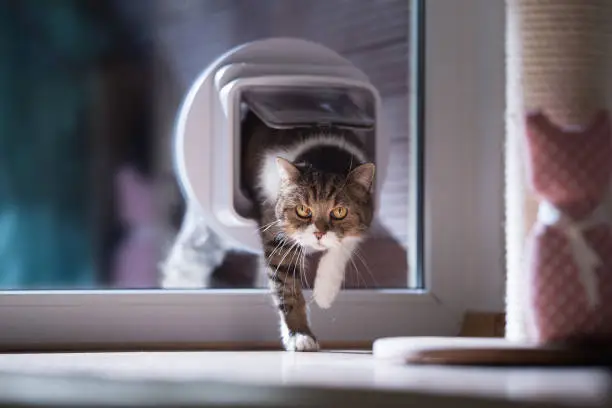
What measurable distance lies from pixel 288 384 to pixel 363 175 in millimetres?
596

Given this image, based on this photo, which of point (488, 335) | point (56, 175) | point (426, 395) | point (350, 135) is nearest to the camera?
point (426, 395)

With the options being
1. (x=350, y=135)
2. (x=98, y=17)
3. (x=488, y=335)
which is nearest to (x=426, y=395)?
(x=488, y=335)

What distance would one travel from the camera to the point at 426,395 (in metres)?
0.88

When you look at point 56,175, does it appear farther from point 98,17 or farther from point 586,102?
point 586,102

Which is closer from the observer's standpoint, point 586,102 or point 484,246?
point 586,102

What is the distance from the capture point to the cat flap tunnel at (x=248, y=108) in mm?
1503

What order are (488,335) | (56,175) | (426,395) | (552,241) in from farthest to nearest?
(56,175) < (488,335) < (552,241) < (426,395)

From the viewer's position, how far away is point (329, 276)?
1457 millimetres

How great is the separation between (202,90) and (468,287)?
0.53 meters

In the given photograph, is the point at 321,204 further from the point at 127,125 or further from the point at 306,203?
the point at 127,125

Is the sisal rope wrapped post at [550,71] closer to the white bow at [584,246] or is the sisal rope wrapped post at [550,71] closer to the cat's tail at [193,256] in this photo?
the white bow at [584,246]

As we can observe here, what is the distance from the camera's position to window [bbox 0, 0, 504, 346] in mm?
1436

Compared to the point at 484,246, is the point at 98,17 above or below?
above

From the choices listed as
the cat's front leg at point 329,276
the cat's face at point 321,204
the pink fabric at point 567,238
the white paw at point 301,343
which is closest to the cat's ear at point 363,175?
the cat's face at point 321,204
